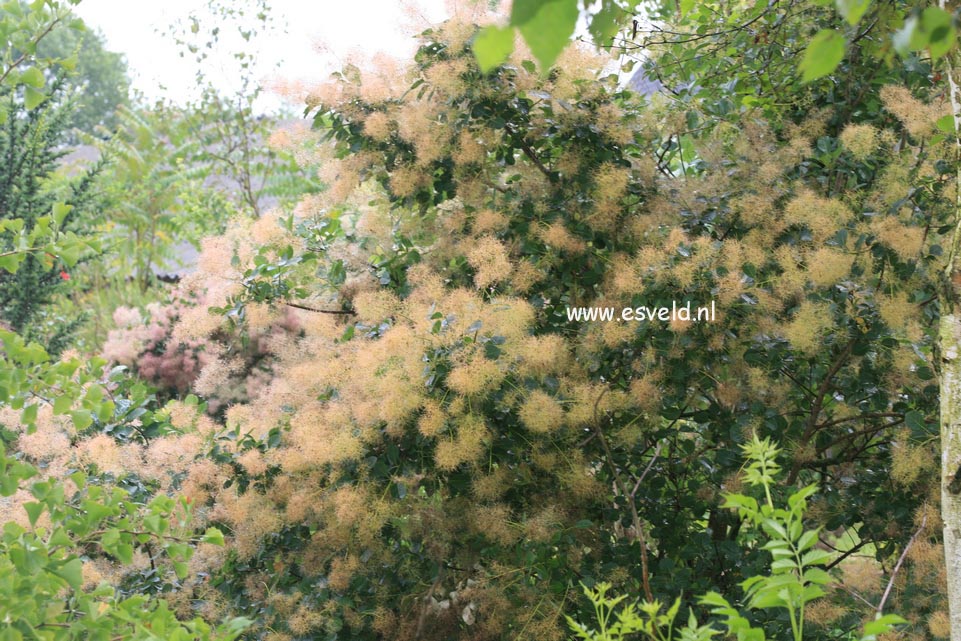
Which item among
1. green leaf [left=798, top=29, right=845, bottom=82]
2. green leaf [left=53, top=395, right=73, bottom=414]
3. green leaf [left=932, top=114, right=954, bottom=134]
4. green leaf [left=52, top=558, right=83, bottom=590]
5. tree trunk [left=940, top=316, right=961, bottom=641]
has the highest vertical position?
green leaf [left=932, top=114, right=954, bottom=134]

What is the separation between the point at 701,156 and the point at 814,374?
2.73 feet

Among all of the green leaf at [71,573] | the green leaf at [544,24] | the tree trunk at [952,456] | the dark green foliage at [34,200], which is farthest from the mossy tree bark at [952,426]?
the dark green foliage at [34,200]

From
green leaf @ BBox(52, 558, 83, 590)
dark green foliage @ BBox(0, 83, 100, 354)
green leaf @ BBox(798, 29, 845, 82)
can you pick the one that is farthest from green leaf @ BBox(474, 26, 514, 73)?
dark green foliage @ BBox(0, 83, 100, 354)

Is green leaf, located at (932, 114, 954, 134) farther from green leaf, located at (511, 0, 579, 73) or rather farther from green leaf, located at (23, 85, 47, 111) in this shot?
green leaf, located at (23, 85, 47, 111)

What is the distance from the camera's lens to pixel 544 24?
860 millimetres

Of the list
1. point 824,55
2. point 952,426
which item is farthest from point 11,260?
point 952,426

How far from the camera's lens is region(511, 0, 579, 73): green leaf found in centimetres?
86

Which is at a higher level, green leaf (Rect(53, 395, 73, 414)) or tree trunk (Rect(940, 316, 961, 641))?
tree trunk (Rect(940, 316, 961, 641))

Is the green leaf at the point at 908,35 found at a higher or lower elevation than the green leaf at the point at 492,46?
higher

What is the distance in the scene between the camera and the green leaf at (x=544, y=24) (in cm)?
86

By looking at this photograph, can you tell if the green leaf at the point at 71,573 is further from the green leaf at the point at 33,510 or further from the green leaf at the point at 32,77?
the green leaf at the point at 32,77

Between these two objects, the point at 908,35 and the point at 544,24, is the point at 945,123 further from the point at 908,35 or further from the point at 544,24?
the point at 544,24

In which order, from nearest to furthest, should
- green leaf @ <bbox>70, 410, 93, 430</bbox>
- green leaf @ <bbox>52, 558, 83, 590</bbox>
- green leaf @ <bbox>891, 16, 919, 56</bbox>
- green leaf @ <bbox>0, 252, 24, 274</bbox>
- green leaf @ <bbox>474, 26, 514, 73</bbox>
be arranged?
green leaf @ <bbox>474, 26, 514, 73</bbox> < green leaf @ <bbox>891, 16, 919, 56</bbox> < green leaf @ <bbox>52, 558, 83, 590</bbox> < green leaf @ <bbox>70, 410, 93, 430</bbox> < green leaf @ <bbox>0, 252, 24, 274</bbox>

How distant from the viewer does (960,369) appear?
2.03m
